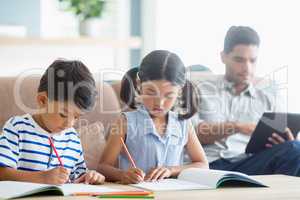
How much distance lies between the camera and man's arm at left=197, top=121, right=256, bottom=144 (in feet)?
9.27

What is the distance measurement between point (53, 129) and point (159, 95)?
399 mm

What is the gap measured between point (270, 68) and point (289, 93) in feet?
0.74

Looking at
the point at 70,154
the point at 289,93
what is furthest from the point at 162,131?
the point at 289,93

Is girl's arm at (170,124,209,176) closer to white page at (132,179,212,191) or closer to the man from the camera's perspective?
white page at (132,179,212,191)

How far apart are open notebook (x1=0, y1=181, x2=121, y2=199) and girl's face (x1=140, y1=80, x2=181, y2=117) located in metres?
0.55

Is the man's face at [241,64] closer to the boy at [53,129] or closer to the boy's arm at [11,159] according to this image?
the boy at [53,129]

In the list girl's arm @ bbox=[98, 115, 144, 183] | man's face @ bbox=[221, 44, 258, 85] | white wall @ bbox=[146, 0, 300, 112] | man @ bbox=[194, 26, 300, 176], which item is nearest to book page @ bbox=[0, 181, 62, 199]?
girl's arm @ bbox=[98, 115, 144, 183]

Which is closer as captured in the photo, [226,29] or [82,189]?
[82,189]

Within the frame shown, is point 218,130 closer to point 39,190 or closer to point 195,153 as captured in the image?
point 195,153

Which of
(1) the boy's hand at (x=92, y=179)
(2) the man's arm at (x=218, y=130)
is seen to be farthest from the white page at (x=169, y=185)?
(2) the man's arm at (x=218, y=130)

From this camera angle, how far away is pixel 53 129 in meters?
1.88

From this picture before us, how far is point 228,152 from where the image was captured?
9.40ft

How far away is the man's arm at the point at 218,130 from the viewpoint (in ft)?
9.27

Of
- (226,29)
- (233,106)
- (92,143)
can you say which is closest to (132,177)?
(92,143)
